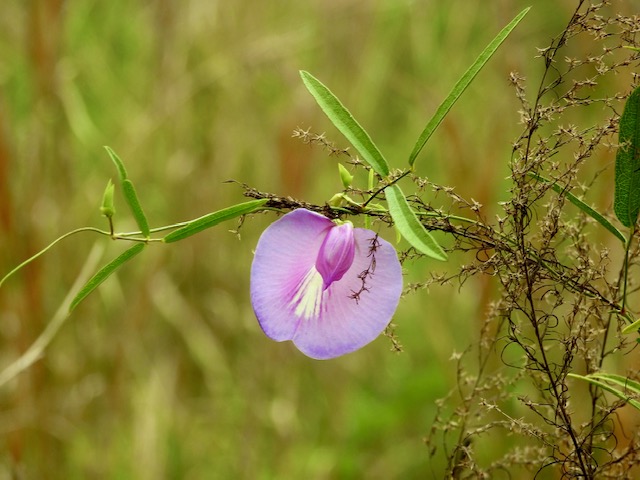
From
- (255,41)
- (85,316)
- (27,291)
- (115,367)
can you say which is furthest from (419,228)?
(255,41)

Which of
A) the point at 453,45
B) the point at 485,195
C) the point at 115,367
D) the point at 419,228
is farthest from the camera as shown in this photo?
the point at 453,45

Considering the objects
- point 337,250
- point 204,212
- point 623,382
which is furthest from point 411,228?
point 204,212

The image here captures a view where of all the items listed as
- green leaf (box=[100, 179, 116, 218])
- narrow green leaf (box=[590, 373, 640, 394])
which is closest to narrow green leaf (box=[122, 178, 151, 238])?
green leaf (box=[100, 179, 116, 218])

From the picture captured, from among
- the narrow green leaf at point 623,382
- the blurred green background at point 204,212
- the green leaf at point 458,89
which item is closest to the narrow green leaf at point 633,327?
the narrow green leaf at point 623,382

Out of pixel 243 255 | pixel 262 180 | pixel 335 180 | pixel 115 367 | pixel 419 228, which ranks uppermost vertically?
pixel 335 180

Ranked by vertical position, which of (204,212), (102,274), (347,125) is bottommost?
(102,274)

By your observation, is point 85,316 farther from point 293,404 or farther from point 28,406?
point 293,404

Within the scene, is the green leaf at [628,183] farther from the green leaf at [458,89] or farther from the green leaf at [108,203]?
the green leaf at [108,203]

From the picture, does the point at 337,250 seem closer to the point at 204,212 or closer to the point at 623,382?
the point at 623,382
